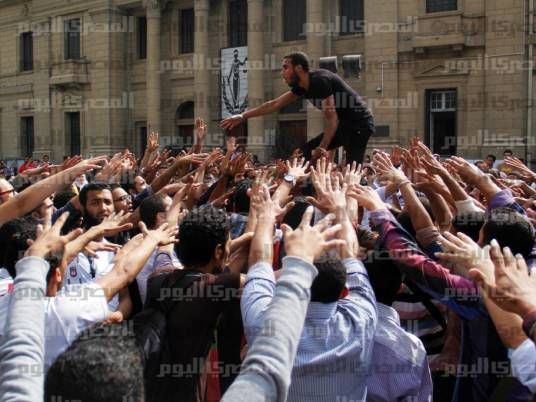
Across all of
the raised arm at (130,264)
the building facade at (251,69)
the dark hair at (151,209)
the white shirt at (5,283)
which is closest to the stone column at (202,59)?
the building facade at (251,69)

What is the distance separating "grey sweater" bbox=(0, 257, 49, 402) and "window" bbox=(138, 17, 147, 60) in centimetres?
3287

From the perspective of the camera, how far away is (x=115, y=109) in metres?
34.2

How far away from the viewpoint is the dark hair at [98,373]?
79.0 inches

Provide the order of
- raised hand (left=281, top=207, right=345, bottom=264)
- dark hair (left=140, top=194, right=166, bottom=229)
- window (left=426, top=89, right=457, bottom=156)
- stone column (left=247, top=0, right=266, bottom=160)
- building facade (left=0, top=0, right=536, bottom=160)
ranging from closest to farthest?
raised hand (left=281, top=207, right=345, bottom=264)
dark hair (left=140, top=194, right=166, bottom=229)
building facade (left=0, top=0, right=536, bottom=160)
window (left=426, top=89, right=457, bottom=156)
stone column (left=247, top=0, right=266, bottom=160)

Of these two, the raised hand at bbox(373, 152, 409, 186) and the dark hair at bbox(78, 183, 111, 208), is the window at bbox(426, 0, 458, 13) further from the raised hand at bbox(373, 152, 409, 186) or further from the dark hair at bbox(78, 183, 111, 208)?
the dark hair at bbox(78, 183, 111, 208)

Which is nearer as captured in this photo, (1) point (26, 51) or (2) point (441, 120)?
(2) point (441, 120)

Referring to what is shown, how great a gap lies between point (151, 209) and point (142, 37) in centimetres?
3092

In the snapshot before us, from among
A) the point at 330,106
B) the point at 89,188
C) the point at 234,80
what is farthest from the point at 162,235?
the point at 234,80

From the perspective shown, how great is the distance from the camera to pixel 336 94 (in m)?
7.46

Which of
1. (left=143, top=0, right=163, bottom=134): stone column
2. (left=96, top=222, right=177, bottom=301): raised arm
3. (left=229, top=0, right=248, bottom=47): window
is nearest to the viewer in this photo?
(left=96, top=222, right=177, bottom=301): raised arm

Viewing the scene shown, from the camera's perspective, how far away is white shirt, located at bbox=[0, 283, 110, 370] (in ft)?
9.50

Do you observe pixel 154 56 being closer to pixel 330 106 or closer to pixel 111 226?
pixel 330 106

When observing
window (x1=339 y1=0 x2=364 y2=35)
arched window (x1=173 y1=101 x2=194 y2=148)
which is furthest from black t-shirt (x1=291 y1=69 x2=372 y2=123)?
arched window (x1=173 y1=101 x2=194 y2=148)

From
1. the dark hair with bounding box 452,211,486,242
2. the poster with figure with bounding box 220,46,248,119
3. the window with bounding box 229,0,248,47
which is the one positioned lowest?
the dark hair with bounding box 452,211,486,242
